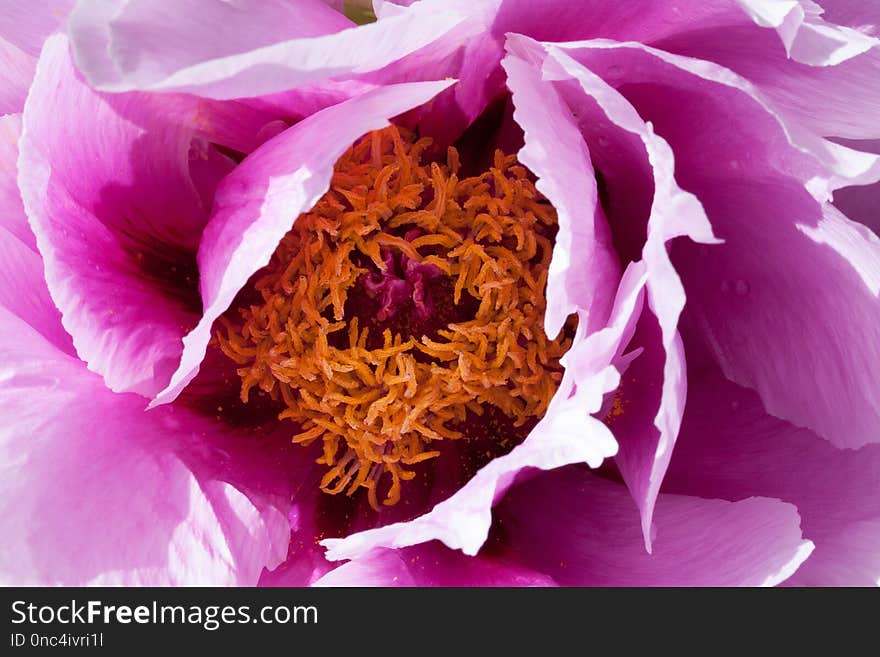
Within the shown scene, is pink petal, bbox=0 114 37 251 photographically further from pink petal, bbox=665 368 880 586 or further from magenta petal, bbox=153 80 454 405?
pink petal, bbox=665 368 880 586

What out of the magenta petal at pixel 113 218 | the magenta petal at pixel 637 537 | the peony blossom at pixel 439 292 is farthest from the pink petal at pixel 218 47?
the magenta petal at pixel 637 537

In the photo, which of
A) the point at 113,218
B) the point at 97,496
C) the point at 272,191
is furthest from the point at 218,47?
the point at 97,496

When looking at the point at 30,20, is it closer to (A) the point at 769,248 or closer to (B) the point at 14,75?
(B) the point at 14,75

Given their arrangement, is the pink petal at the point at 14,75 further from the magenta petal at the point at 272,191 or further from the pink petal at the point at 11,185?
the magenta petal at the point at 272,191

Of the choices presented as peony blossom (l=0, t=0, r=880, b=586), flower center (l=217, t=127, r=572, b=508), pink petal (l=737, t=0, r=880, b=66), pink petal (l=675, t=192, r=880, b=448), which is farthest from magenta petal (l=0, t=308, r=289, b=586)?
pink petal (l=737, t=0, r=880, b=66)

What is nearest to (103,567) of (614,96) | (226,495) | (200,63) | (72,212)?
(226,495)

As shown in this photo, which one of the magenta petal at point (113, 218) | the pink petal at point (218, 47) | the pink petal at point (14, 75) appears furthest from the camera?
the pink petal at point (14, 75)

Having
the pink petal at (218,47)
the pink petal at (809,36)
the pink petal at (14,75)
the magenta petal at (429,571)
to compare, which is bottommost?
the magenta petal at (429,571)
